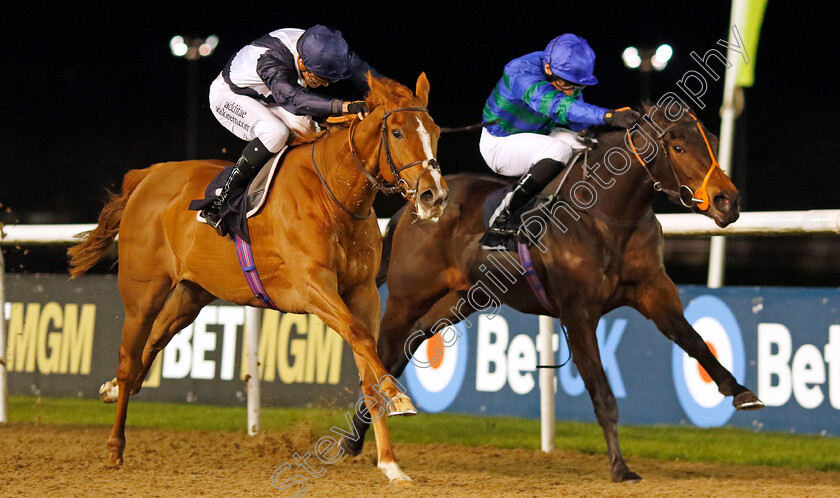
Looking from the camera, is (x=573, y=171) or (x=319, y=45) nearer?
(x=319, y=45)

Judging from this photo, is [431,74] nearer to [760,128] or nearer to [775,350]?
[760,128]

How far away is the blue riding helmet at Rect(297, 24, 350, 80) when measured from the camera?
454 cm

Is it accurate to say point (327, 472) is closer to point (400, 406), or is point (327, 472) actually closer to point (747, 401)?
point (400, 406)

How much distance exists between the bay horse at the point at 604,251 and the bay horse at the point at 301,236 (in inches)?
26.5

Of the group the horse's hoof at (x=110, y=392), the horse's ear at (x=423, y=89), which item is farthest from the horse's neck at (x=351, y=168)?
the horse's hoof at (x=110, y=392)

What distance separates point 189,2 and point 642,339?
14342 millimetres

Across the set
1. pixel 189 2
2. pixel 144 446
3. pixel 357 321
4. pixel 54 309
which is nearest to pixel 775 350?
pixel 357 321

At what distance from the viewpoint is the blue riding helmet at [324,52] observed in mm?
4543

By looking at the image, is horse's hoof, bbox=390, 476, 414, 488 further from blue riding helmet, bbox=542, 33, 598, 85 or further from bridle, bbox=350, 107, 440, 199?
blue riding helmet, bbox=542, 33, 598, 85

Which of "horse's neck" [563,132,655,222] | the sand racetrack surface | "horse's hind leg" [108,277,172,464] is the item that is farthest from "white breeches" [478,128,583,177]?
"horse's hind leg" [108,277,172,464]

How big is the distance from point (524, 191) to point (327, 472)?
171 cm

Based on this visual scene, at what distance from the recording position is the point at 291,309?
176 inches

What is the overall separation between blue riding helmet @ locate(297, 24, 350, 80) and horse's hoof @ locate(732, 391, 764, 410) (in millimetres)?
2315

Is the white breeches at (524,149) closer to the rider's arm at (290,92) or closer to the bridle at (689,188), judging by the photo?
the bridle at (689,188)
